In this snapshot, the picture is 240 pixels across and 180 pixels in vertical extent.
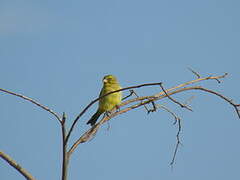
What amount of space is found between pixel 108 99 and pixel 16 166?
419 centimetres

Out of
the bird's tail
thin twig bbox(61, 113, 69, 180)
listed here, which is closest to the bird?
the bird's tail

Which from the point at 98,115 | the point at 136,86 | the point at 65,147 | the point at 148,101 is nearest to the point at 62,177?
the point at 65,147

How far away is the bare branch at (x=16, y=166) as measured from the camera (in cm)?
176

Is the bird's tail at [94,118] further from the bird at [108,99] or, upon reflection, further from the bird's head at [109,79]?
the bird's head at [109,79]

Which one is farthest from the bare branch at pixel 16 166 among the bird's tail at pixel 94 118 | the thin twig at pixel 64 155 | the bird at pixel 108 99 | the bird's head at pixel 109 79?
the bird's head at pixel 109 79

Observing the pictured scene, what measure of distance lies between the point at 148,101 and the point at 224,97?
1.45ft

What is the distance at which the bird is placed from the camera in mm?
5969

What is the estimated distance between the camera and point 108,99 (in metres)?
5.98

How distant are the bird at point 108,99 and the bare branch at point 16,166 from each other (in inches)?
150

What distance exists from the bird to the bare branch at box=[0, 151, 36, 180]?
3.82 m

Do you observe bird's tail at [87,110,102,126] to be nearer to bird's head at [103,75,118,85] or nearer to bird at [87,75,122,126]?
bird at [87,75,122,126]

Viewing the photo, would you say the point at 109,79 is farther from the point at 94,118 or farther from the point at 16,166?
the point at 16,166

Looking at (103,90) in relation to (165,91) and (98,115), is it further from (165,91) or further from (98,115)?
(165,91)

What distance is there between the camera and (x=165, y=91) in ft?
7.41
